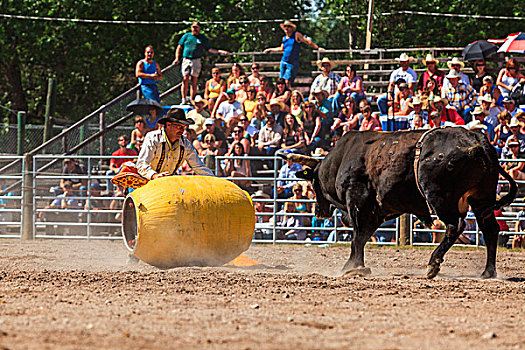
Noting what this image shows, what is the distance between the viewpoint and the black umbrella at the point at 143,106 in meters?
15.8

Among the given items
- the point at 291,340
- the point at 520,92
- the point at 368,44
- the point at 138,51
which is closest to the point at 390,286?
the point at 291,340

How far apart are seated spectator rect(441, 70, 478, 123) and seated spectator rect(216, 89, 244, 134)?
3.84 metres

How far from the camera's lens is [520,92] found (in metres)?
13.4

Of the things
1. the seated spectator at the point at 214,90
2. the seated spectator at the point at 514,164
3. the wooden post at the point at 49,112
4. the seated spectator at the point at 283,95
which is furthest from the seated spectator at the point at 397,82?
the wooden post at the point at 49,112

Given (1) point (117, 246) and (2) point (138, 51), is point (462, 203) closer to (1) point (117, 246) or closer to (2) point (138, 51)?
(1) point (117, 246)

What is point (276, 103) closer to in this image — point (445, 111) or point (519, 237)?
point (445, 111)

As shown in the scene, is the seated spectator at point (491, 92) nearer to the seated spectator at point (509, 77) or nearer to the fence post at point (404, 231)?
the seated spectator at point (509, 77)

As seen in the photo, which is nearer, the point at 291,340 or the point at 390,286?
the point at 291,340

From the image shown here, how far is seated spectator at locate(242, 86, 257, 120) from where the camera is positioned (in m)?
15.0

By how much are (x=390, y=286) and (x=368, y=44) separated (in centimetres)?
1306

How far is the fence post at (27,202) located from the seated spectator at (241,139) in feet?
11.3

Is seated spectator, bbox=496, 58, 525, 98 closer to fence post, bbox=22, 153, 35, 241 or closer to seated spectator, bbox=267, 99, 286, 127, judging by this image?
seated spectator, bbox=267, 99, 286, 127

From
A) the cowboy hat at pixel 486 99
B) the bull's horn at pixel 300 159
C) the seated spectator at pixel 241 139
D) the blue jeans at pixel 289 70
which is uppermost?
the blue jeans at pixel 289 70

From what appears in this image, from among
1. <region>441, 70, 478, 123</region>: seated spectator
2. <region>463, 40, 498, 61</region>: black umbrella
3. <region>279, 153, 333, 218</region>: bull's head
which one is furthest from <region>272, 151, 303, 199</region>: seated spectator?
<region>463, 40, 498, 61</region>: black umbrella
